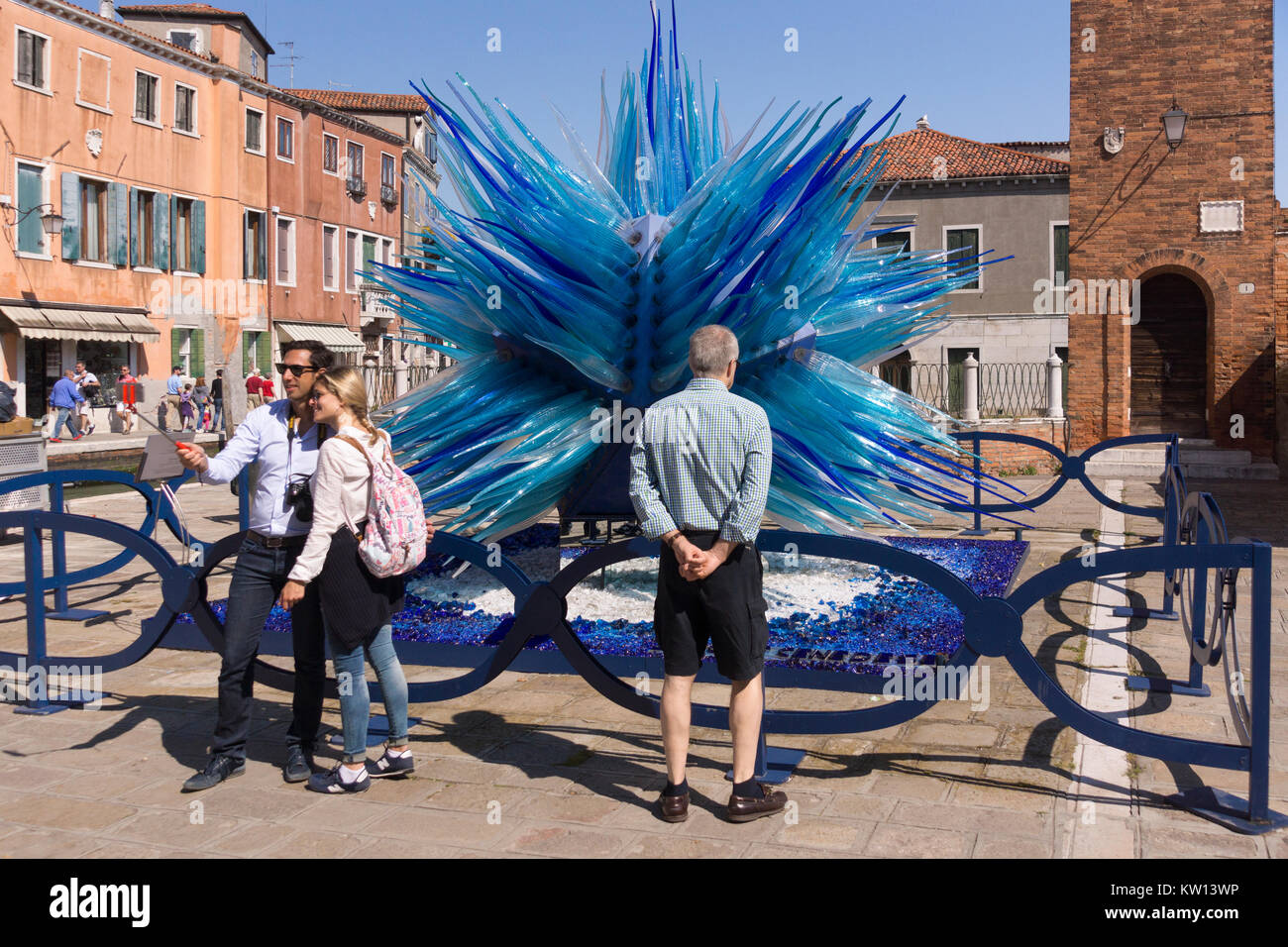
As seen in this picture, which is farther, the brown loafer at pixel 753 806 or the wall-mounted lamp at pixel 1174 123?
the wall-mounted lamp at pixel 1174 123

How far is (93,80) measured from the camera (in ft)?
95.0

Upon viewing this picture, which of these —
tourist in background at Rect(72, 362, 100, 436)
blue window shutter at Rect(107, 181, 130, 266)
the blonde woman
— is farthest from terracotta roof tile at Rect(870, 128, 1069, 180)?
the blonde woman

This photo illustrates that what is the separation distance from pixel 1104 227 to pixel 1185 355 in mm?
2670

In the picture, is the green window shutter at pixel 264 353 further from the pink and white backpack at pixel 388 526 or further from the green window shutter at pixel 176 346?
the pink and white backpack at pixel 388 526

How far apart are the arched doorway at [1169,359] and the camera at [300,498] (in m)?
18.1

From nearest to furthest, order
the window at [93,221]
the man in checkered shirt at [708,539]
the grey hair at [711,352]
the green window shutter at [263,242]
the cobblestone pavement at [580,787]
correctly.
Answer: the cobblestone pavement at [580,787] → the man in checkered shirt at [708,539] → the grey hair at [711,352] → the window at [93,221] → the green window shutter at [263,242]

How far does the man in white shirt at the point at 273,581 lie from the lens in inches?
177

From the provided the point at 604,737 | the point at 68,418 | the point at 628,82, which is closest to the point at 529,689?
the point at 604,737

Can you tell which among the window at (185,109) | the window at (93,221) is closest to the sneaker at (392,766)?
the window at (93,221)

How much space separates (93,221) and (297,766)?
2845cm

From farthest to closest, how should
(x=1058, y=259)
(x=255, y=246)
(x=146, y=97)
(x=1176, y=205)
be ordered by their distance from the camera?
(x=255, y=246) < (x=1058, y=259) < (x=146, y=97) < (x=1176, y=205)

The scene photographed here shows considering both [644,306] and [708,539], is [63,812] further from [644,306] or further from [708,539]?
[644,306]

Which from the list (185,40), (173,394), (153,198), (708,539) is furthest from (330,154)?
(708,539)

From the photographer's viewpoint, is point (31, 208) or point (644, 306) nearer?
point (644, 306)
